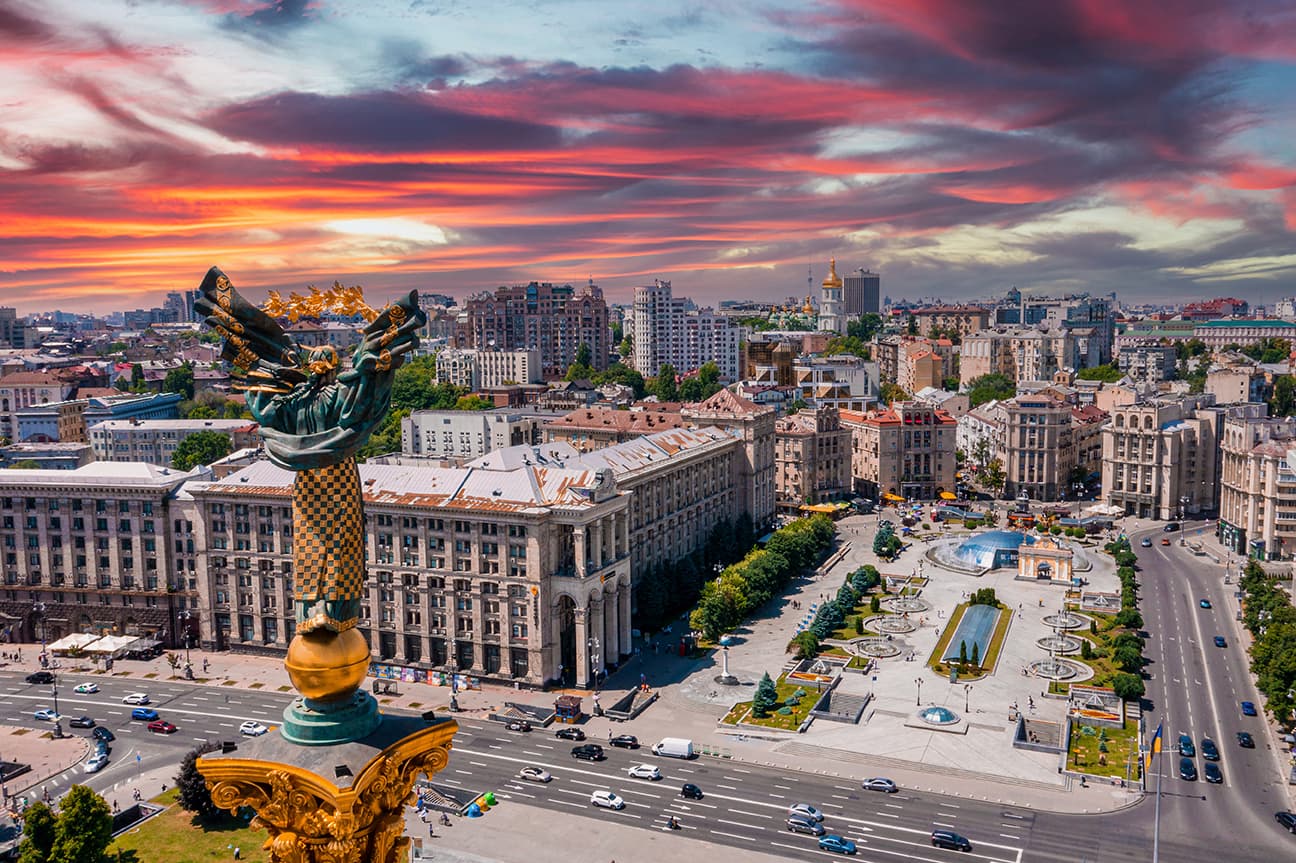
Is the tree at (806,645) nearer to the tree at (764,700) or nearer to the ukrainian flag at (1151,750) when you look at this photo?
the tree at (764,700)

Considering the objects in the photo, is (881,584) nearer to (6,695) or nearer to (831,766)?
(831,766)

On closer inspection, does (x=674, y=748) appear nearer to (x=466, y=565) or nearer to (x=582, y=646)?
(x=582, y=646)

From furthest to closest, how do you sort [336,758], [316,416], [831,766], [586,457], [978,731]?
[586,457], [978,731], [831,766], [316,416], [336,758]

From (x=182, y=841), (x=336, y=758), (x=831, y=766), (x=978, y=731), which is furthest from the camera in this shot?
(x=978, y=731)

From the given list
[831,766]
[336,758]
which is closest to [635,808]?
[831,766]

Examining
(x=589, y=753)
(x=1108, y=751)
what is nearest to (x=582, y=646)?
(x=589, y=753)

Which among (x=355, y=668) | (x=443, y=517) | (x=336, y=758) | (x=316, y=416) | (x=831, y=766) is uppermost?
(x=316, y=416)

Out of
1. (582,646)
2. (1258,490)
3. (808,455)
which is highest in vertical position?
(808,455)
